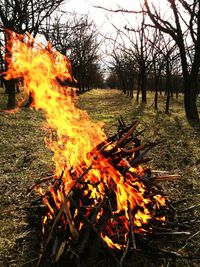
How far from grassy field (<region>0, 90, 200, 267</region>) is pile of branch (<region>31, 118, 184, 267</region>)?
0.40m

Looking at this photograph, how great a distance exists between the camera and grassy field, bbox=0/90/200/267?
509cm

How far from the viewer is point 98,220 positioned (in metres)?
4.71

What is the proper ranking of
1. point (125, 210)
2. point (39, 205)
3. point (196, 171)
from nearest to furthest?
point (125, 210) < point (39, 205) < point (196, 171)

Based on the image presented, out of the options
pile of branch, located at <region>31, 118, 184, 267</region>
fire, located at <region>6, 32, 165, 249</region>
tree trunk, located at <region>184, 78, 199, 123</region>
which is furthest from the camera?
tree trunk, located at <region>184, 78, 199, 123</region>

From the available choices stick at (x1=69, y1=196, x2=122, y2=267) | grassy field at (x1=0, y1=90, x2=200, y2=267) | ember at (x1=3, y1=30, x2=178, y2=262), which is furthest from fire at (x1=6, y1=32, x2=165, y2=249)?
grassy field at (x1=0, y1=90, x2=200, y2=267)

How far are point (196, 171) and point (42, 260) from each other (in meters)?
5.19

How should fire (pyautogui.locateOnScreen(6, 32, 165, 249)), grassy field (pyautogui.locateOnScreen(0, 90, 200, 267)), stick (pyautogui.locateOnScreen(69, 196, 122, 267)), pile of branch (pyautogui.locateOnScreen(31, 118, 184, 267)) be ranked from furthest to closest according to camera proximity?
grassy field (pyautogui.locateOnScreen(0, 90, 200, 267)) → fire (pyautogui.locateOnScreen(6, 32, 165, 249)) → pile of branch (pyautogui.locateOnScreen(31, 118, 184, 267)) → stick (pyautogui.locateOnScreen(69, 196, 122, 267))

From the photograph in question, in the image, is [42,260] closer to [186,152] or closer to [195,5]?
[186,152]

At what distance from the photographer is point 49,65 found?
6.45m

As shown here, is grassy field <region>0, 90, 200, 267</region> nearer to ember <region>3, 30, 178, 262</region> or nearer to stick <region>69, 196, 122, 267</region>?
ember <region>3, 30, 178, 262</region>

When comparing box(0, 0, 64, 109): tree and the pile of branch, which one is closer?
the pile of branch

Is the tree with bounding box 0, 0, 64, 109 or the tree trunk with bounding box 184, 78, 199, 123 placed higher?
the tree with bounding box 0, 0, 64, 109

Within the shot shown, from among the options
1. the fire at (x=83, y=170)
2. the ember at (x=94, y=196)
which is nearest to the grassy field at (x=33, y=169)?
the ember at (x=94, y=196)

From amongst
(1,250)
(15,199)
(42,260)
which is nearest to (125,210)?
(42,260)
